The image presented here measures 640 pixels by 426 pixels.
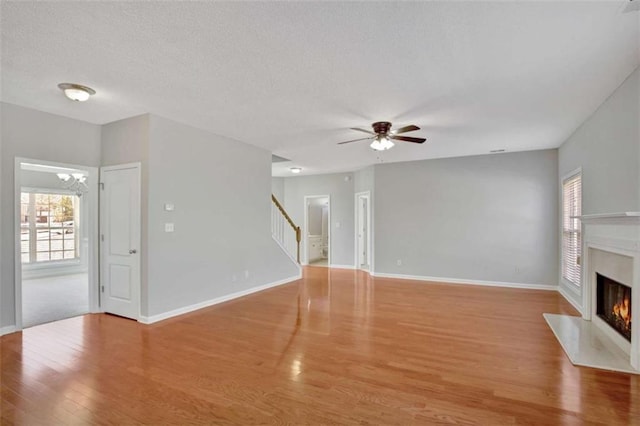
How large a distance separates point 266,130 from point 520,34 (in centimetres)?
343

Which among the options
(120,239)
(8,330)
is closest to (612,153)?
(120,239)

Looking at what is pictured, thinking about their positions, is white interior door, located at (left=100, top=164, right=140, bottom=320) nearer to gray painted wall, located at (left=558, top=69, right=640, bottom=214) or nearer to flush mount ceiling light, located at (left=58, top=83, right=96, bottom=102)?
flush mount ceiling light, located at (left=58, top=83, right=96, bottom=102)

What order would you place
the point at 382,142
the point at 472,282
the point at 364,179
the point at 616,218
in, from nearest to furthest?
1. the point at 616,218
2. the point at 382,142
3. the point at 472,282
4. the point at 364,179

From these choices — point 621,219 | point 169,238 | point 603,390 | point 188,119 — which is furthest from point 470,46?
point 169,238

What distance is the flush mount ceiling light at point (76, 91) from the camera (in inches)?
128

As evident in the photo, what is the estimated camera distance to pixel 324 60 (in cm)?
273

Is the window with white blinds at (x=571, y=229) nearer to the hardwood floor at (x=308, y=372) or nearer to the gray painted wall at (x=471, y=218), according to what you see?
the gray painted wall at (x=471, y=218)

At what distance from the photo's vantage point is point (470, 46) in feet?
8.19

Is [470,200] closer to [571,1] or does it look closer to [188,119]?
[571,1]

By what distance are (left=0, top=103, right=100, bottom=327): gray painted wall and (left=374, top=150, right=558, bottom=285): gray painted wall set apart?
19.1 feet

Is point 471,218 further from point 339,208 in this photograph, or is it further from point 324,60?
point 324,60

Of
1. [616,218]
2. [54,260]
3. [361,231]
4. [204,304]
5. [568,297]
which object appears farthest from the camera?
[361,231]

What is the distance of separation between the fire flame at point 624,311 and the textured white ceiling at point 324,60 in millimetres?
2238

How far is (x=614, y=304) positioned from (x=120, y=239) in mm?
6229
